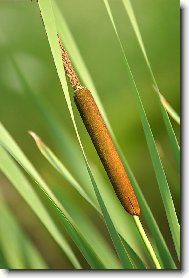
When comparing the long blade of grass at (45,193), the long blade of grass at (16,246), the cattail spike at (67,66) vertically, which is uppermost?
the cattail spike at (67,66)

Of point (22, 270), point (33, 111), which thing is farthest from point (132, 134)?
point (22, 270)

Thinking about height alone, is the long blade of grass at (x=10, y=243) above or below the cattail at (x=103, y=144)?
below

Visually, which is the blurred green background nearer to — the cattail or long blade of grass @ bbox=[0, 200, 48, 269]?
long blade of grass @ bbox=[0, 200, 48, 269]

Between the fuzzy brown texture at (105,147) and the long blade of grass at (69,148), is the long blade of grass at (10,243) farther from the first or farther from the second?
the fuzzy brown texture at (105,147)

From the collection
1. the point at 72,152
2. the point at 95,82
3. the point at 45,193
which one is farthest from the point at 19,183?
the point at 95,82

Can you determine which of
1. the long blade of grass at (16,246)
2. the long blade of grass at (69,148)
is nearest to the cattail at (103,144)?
the long blade of grass at (69,148)

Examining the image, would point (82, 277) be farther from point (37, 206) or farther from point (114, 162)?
point (114, 162)

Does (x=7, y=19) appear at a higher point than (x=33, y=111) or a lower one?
higher
